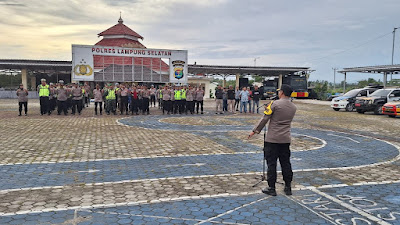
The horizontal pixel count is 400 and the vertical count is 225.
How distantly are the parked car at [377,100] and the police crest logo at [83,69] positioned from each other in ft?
65.6

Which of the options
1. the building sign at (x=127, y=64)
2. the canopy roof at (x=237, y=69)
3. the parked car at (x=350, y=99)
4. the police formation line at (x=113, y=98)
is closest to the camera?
the police formation line at (x=113, y=98)

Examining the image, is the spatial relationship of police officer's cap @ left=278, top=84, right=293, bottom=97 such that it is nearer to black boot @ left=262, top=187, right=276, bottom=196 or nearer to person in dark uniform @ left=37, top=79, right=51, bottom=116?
black boot @ left=262, top=187, right=276, bottom=196

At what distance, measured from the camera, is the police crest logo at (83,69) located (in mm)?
24797

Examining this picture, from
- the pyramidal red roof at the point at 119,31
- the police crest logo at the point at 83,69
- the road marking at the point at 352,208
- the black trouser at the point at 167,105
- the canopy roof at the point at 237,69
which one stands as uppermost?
the pyramidal red roof at the point at 119,31

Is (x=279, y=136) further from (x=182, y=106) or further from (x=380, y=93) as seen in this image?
(x=380, y=93)

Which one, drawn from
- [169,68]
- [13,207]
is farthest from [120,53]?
[13,207]

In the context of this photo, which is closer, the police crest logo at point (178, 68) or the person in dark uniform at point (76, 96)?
the person in dark uniform at point (76, 96)

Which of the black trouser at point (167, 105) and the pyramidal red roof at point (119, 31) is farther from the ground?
the pyramidal red roof at point (119, 31)

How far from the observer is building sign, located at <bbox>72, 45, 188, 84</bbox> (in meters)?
24.9

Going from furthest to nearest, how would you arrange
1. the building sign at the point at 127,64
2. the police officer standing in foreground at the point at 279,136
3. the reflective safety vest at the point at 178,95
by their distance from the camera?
the building sign at the point at 127,64 < the reflective safety vest at the point at 178,95 < the police officer standing in foreground at the point at 279,136

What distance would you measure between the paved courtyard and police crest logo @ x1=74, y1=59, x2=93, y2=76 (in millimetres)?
15019

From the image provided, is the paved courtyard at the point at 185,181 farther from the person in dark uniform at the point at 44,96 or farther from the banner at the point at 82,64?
the banner at the point at 82,64

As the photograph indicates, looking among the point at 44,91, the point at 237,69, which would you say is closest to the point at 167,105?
the point at 44,91

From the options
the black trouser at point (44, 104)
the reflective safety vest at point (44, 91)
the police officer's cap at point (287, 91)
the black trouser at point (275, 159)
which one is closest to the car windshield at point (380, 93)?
the police officer's cap at point (287, 91)
